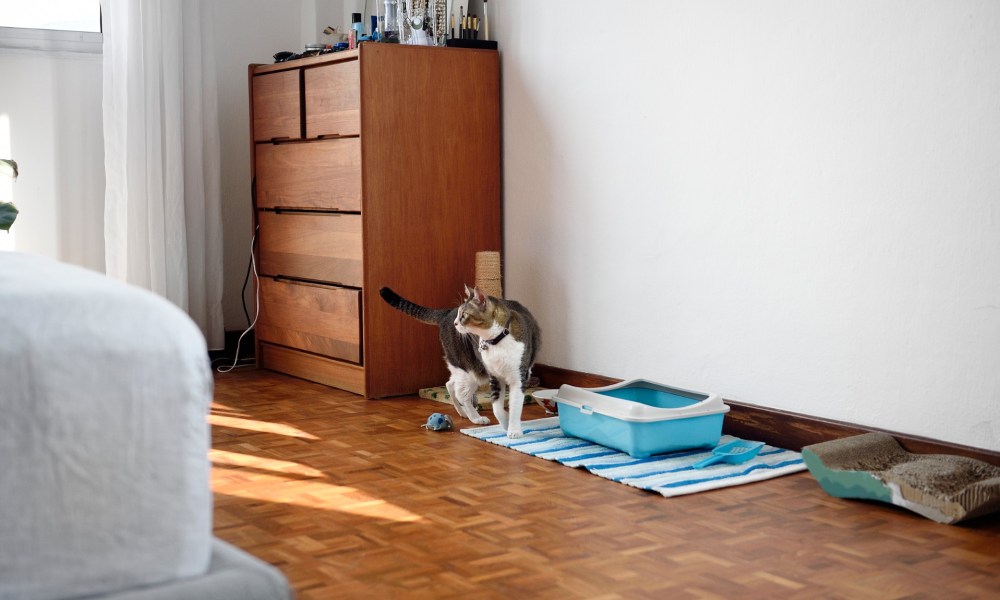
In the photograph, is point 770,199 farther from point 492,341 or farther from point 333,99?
point 333,99

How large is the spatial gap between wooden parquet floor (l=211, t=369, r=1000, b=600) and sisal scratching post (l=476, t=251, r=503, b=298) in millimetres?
910

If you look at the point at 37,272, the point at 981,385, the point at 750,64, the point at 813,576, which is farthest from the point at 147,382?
the point at 750,64

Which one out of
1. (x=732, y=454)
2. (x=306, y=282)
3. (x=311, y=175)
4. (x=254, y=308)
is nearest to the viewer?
(x=732, y=454)

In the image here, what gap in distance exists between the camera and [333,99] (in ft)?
13.0

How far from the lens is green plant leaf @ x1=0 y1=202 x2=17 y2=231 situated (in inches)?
158

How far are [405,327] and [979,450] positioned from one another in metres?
2.05

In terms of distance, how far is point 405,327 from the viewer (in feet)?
13.0

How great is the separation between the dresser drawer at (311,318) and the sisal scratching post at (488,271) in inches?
17.7

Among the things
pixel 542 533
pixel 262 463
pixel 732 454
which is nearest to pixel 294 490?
pixel 262 463

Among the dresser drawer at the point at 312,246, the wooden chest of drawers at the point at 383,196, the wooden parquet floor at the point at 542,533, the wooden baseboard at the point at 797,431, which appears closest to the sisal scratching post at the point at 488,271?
the wooden chest of drawers at the point at 383,196

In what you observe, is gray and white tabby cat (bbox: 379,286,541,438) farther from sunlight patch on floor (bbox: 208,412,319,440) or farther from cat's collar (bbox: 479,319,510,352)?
sunlight patch on floor (bbox: 208,412,319,440)

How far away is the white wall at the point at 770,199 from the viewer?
2.61 metres

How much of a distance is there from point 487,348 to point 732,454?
2.54 feet

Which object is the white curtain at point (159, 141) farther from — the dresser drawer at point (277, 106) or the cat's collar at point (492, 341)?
the cat's collar at point (492, 341)
